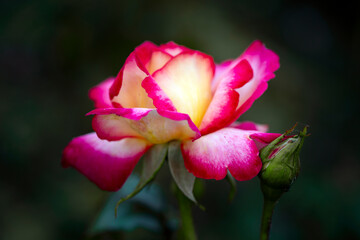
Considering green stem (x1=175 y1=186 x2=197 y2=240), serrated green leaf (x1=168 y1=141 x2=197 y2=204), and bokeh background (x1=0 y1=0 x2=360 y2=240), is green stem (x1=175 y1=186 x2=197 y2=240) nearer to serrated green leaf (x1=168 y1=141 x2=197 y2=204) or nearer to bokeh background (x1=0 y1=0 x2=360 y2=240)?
serrated green leaf (x1=168 y1=141 x2=197 y2=204)

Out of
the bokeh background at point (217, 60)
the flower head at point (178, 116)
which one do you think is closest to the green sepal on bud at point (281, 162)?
the flower head at point (178, 116)

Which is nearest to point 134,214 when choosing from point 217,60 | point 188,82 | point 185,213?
point 185,213

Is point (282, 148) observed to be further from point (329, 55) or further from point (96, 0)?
point (329, 55)

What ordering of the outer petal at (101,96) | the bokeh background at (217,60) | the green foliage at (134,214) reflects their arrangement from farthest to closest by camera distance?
the bokeh background at (217,60) → the green foliage at (134,214) → the outer petal at (101,96)

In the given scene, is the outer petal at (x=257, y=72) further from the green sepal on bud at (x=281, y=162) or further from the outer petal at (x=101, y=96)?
the outer petal at (x=101, y=96)

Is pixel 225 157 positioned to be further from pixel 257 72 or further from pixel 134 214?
pixel 134 214

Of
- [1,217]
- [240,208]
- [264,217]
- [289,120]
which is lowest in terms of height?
[1,217]

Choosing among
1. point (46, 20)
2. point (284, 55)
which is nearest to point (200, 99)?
point (46, 20)
